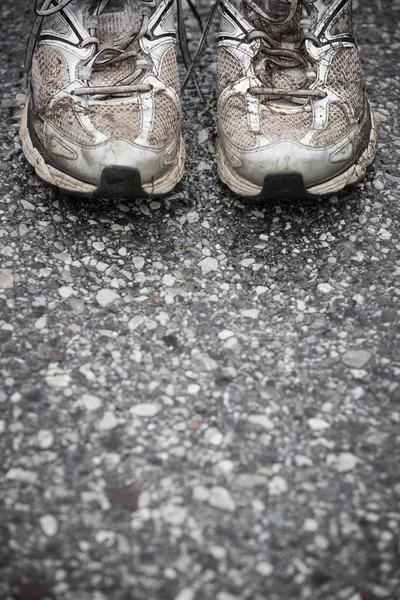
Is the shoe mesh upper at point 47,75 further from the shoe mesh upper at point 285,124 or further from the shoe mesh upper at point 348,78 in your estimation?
the shoe mesh upper at point 348,78

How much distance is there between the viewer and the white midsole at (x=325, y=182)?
73.5 inches

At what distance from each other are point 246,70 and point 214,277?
24.4 inches

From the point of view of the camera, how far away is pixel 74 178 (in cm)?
185

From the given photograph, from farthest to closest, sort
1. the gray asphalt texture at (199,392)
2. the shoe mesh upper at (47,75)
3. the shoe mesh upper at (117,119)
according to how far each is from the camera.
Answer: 1. the shoe mesh upper at (47,75)
2. the shoe mesh upper at (117,119)
3. the gray asphalt texture at (199,392)

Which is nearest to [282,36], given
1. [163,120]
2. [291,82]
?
[291,82]

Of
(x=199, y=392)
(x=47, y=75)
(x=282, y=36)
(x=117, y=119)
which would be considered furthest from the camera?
(x=282, y=36)

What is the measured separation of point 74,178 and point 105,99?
0.82ft

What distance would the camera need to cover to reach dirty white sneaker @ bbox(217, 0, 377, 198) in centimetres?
181

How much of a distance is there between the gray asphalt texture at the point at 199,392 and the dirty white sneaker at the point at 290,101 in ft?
0.52

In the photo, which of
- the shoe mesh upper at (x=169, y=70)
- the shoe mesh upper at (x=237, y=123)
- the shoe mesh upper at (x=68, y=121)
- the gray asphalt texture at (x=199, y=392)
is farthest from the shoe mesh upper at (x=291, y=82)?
the shoe mesh upper at (x=68, y=121)

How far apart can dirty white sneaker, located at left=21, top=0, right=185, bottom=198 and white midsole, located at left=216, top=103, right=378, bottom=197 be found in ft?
0.42

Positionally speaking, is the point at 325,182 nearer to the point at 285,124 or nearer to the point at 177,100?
the point at 285,124

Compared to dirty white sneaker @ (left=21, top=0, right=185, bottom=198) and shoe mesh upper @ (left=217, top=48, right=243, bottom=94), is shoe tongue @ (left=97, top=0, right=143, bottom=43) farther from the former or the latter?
shoe mesh upper @ (left=217, top=48, right=243, bottom=94)

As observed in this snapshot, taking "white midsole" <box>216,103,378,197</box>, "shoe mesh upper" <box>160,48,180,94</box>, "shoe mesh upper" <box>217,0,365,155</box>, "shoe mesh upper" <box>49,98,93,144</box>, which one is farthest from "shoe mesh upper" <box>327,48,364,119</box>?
"shoe mesh upper" <box>49,98,93,144</box>
